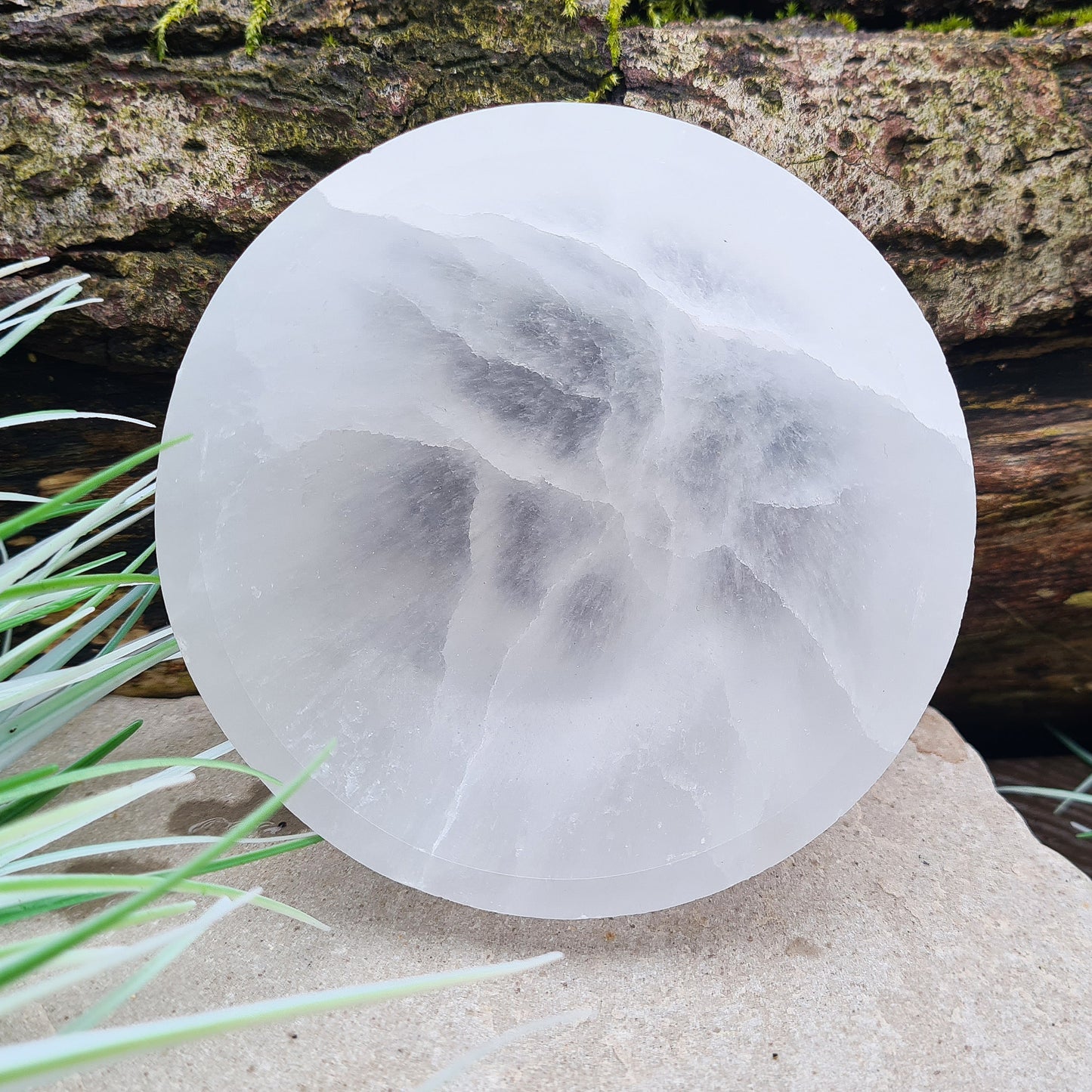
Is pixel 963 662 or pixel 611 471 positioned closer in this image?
pixel 611 471

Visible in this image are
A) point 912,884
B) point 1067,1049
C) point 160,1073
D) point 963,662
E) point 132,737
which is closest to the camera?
point 160,1073

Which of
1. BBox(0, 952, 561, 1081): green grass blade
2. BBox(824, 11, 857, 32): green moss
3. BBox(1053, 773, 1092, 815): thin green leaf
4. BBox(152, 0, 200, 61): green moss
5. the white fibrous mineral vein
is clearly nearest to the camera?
BBox(0, 952, 561, 1081): green grass blade

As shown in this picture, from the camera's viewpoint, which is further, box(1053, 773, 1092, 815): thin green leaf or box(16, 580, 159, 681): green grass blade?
box(1053, 773, 1092, 815): thin green leaf

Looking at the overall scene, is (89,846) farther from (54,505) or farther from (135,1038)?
(135,1038)

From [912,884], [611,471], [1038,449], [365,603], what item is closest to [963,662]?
[1038,449]

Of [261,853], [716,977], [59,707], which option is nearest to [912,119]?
[716,977]

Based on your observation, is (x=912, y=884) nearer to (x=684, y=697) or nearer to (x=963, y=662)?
(x=684, y=697)

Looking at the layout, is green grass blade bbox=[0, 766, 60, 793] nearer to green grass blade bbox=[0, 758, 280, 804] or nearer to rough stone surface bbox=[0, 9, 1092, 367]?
green grass blade bbox=[0, 758, 280, 804]

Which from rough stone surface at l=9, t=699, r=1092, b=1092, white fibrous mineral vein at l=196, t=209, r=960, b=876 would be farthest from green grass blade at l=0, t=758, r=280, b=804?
rough stone surface at l=9, t=699, r=1092, b=1092
